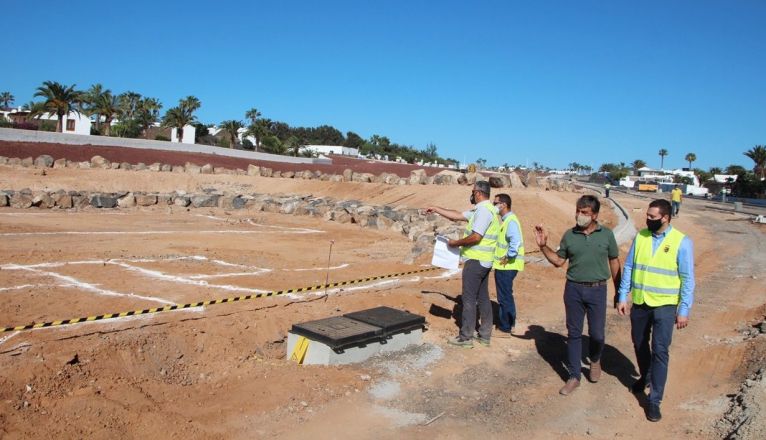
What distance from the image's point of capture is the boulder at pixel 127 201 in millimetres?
25891

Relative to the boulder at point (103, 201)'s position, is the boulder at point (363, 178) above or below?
above

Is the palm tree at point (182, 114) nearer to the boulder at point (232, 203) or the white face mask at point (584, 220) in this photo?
the boulder at point (232, 203)

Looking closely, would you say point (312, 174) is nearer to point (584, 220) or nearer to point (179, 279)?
point (179, 279)

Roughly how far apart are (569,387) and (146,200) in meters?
23.8

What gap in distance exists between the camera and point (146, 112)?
240ft

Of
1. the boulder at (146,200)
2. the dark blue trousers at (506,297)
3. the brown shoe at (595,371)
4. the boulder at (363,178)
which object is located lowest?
the boulder at (146,200)

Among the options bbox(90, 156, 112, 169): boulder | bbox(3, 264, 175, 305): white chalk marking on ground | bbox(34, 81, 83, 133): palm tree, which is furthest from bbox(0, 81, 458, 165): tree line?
bbox(3, 264, 175, 305): white chalk marking on ground

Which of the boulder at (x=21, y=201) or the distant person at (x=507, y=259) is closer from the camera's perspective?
the distant person at (x=507, y=259)

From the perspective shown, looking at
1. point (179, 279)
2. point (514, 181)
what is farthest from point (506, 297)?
point (514, 181)

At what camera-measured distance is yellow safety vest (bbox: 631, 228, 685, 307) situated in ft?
18.4

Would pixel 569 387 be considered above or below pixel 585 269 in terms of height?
below

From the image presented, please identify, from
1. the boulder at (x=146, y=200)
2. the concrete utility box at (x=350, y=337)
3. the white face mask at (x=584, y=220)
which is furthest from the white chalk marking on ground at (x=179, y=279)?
the boulder at (x=146, y=200)

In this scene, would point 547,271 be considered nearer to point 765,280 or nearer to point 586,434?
point 765,280

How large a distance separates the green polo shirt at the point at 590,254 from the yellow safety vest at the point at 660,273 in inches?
14.8
